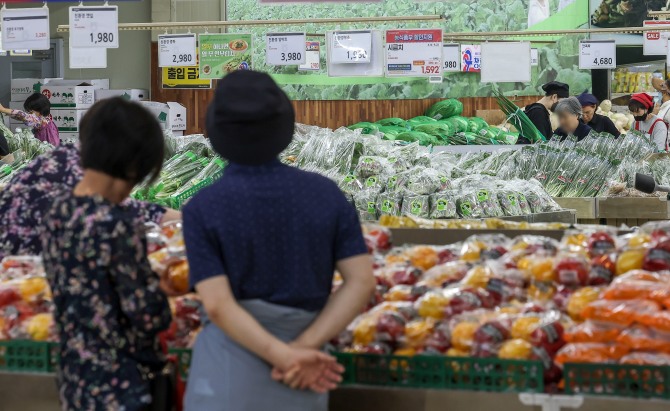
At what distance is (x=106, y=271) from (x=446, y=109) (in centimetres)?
1285

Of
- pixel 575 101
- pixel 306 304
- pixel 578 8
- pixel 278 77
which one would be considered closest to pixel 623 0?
pixel 578 8

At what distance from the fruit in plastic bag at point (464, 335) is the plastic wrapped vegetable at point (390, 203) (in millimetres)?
3932

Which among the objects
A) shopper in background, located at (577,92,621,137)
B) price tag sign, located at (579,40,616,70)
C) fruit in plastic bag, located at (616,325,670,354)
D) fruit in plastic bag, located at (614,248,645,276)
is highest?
price tag sign, located at (579,40,616,70)

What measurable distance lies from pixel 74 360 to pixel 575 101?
24.1 ft

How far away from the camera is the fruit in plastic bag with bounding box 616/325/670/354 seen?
2600 millimetres

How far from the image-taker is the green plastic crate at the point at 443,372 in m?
2.61

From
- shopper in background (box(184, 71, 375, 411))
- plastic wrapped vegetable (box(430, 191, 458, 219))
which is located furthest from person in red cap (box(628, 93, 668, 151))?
shopper in background (box(184, 71, 375, 411))

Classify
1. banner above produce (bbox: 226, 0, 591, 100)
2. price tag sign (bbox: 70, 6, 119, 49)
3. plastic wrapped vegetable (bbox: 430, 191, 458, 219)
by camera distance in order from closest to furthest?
plastic wrapped vegetable (bbox: 430, 191, 458, 219) < price tag sign (bbox: 70, 6, 119, 49) < banner above produce (bbox: 226, 0, 591, 100)

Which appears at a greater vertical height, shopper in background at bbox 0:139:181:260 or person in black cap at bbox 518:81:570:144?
person in black cap at bbox 518:81:570:144

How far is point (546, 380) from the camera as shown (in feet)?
8.77

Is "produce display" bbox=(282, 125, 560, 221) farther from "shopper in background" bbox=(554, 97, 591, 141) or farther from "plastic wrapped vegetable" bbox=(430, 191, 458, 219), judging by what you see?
"shopper in background" bbox=(554, 97, 591, 141)

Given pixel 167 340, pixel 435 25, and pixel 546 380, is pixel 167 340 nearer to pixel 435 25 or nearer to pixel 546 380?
pixel 546 380

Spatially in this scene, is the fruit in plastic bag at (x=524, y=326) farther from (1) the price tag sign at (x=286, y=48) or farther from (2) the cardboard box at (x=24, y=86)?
(2) the cardboard box at (x=24, y=86)

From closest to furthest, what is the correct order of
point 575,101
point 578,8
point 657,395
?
1. point 657,395
2. point 575,101
3. point 578,8
